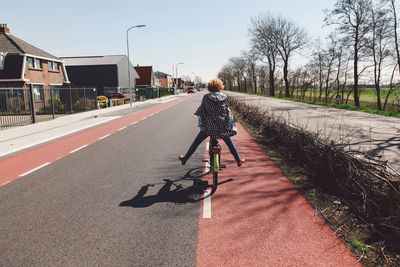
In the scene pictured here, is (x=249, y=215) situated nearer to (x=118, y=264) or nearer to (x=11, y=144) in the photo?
(x=118, y=264)

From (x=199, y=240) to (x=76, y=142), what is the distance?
25.7 ft

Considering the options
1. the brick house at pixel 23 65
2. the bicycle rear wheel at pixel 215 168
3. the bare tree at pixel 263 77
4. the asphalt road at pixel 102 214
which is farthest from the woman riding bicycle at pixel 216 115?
the bare tree at pixel 263 77

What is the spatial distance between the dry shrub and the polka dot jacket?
1.56 metres

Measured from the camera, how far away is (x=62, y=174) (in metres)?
5.73

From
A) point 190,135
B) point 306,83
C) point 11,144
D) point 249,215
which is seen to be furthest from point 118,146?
point 306,83

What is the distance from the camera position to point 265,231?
A: 10.6ft

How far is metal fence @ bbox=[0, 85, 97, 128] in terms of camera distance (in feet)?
48.2

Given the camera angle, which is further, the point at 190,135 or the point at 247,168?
the point at 190,135

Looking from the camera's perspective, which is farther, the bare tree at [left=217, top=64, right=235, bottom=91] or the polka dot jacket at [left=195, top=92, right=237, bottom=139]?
the bare tree at [left=217, top=64, right=235, bottom=91]

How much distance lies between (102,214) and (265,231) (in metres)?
2.14

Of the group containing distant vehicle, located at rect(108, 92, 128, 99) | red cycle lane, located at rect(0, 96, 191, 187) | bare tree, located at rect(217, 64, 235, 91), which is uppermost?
bare tree, located at rect(217, 64, 235, 91)

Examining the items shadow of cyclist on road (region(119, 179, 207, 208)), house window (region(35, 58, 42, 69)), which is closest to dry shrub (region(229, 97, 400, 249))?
shadow of cyclist on road (region(119, 179, 207, 208))

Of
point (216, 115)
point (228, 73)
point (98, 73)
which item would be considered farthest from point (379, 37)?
point (228, 73)

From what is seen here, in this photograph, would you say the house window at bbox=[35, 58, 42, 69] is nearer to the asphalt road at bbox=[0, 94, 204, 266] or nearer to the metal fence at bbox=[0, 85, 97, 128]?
the metal fence at bbox=[0, 85, 97, 128]
